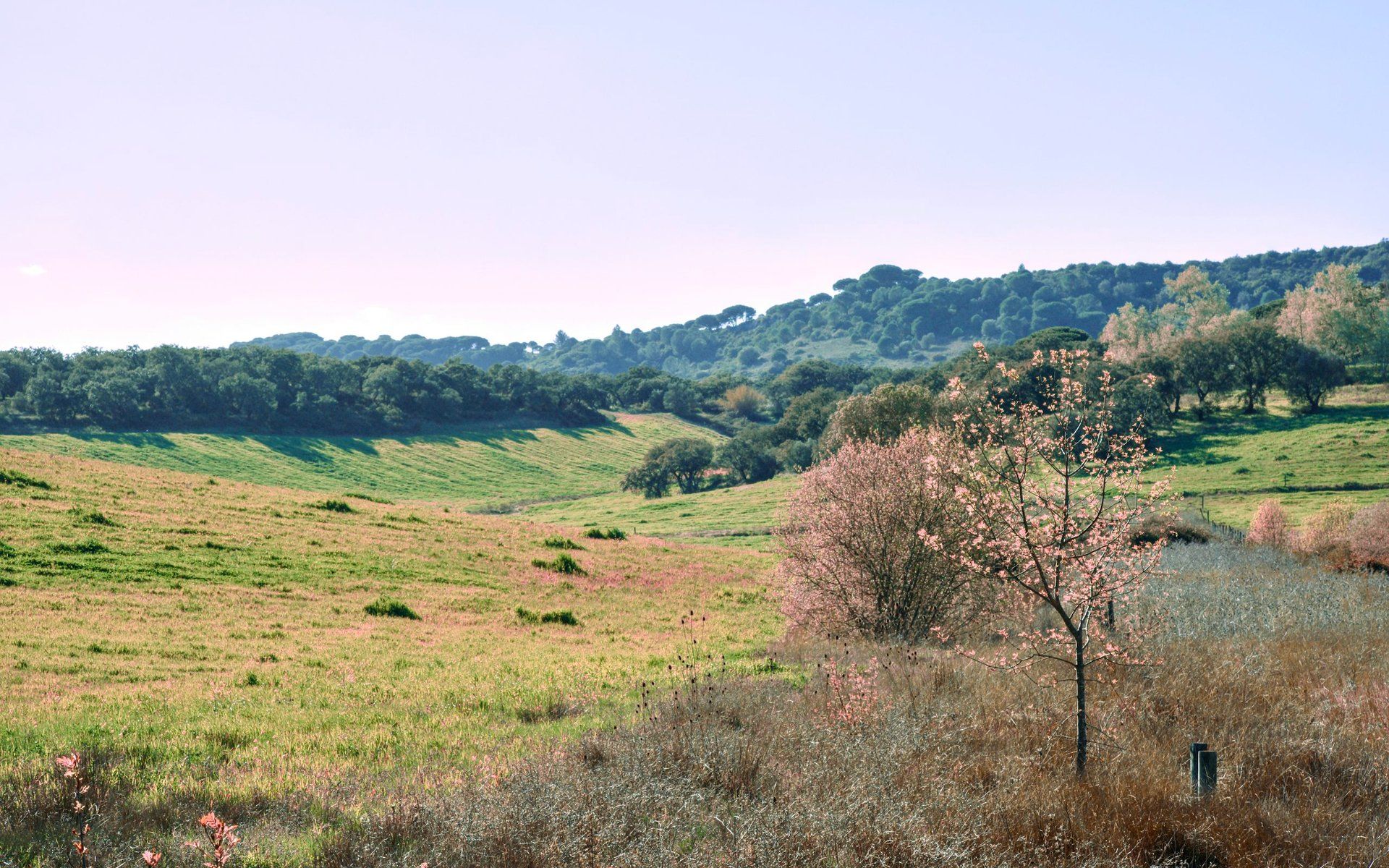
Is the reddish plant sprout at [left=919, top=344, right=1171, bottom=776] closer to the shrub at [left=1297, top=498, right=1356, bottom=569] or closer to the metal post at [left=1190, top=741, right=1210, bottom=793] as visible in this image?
the metal post at [left=1190, top=741, right=1210, bottom=793]

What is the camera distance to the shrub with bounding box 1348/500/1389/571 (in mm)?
32094

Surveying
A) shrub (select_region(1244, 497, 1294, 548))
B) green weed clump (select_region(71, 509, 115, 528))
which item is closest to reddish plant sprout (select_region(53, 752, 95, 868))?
green weed clump (select_region(71, 509, 115, 528))

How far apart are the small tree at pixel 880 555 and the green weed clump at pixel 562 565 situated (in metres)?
14.3

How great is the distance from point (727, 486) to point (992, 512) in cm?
9099

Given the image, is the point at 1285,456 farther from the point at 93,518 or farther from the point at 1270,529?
the point at 93,518

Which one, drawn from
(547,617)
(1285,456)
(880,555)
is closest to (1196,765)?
(880,555)

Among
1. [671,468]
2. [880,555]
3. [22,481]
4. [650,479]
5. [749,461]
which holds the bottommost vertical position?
[650,479]

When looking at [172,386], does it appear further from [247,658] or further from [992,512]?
[992,512]

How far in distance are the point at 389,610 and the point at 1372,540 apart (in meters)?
35.5

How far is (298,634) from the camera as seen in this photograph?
2095 centimetres

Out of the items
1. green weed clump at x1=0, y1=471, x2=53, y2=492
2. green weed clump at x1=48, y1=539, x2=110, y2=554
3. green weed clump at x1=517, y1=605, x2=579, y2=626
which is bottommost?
green weed clump at x1=517, y1=605, x2=579, y2=626

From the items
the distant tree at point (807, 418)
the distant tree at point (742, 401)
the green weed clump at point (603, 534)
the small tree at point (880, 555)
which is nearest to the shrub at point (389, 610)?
the small tree at point (880, 555)

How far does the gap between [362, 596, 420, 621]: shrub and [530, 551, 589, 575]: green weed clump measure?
8782 millimetres

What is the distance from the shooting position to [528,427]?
437 feet
